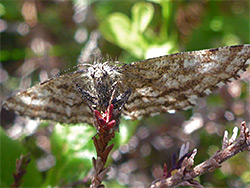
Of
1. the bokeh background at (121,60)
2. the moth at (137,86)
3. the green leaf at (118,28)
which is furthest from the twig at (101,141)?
the green leaf at (118,28)

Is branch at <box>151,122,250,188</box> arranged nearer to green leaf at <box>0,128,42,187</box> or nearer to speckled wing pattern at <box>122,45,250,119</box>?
speckled wing pattern at <box>122,45,250,119</box>

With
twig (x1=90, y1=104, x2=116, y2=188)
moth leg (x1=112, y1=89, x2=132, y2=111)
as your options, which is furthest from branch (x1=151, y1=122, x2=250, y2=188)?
moth leg (x1=112, y1=89, x2=132, y2=111)

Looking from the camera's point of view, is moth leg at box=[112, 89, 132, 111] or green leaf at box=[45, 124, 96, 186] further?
green leaf at box=[45, 124, 96, 186]

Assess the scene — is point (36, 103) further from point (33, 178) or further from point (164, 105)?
point (164, 105)

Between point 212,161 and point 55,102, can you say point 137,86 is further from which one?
point 212,161

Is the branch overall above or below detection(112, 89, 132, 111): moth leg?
below

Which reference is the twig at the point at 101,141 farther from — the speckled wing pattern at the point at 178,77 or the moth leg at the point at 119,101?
the speckled wing pattern at the point at 178,77
